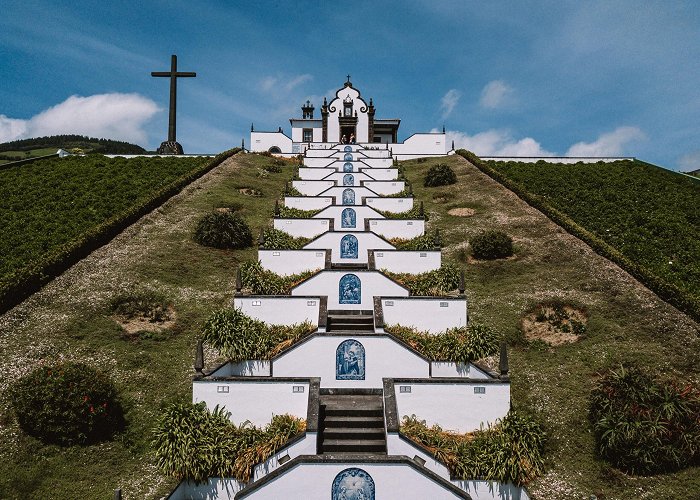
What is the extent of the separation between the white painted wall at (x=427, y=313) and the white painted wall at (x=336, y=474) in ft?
24.0

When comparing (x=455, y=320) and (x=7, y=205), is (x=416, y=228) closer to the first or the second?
(x=455, y=320)

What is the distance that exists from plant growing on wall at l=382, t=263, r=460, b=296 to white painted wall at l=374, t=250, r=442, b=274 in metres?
0.51

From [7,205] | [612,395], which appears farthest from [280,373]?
[7,205]

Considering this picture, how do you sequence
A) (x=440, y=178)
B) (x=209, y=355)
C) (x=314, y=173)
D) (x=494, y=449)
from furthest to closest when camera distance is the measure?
(x=314, y=173), (x=440, y=178), (x=209, y=355), (x=494, y=449)

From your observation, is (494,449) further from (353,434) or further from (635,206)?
(635,206)

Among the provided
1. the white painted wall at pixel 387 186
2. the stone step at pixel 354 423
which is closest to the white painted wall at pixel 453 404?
the stone step at pixel 354 423

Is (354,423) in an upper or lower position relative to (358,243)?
lower

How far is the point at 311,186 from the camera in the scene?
36.8 metres

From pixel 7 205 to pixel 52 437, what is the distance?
2215 centimetres

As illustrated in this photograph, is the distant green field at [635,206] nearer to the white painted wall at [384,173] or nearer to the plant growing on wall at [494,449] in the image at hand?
the white painted wall at [384,173]

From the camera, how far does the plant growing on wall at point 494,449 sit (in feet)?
39.3

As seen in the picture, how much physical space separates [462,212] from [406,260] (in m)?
11.5

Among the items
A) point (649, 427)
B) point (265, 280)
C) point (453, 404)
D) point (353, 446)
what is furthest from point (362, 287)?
point (649, 427)

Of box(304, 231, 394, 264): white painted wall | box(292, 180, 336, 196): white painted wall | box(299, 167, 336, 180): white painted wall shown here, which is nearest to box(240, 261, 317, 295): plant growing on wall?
box(304, 231, 394, 264): white painted wall
